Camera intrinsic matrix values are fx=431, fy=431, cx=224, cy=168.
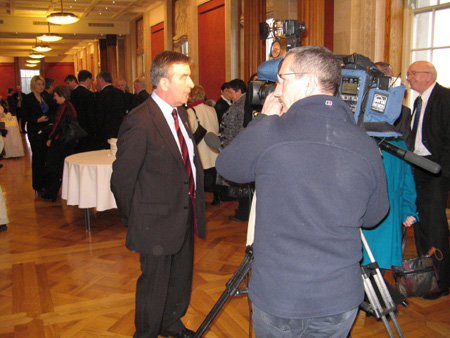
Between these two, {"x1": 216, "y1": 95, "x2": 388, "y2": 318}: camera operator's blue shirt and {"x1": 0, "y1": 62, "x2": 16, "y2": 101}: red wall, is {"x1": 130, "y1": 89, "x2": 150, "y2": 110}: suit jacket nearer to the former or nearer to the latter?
{"x1": 216, "y1": 95, "x2": 388, "y2": 318}: camera operator's blue shirt

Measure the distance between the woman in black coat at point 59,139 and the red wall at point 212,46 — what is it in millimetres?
4442

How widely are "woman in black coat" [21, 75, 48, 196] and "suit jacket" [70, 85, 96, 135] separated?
1.41 ft

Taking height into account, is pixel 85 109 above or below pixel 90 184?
above

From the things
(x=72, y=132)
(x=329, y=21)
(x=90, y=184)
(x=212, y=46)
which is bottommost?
(x=90, y=184)

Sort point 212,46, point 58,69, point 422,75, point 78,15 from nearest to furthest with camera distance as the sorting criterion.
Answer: point 422,75 < point 212,46 < point 78,15 < point 58,69

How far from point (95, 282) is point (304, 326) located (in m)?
2.45

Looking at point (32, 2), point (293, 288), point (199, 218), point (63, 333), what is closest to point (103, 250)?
point (63, 333)

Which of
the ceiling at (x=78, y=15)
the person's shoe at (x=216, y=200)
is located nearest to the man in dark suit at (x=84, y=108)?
the person's shoe at (x=216, y=200)

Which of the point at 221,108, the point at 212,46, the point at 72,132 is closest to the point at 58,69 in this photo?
the point at 212,46

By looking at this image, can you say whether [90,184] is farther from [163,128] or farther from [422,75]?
[422,75]

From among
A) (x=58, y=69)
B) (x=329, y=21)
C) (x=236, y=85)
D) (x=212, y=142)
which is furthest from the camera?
(x=58, y=69)

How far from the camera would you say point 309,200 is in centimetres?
114

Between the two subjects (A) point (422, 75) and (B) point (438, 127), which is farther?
(A) point (422, 75)

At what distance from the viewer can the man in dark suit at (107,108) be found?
5.88 meters
